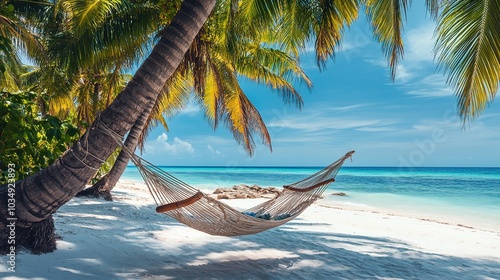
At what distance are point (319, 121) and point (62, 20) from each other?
29.6m

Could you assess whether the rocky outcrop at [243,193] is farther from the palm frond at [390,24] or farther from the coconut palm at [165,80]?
the coconut palm at [165,80]

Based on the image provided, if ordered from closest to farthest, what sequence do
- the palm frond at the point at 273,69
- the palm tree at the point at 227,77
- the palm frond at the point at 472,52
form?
the palm frond at the point at 472,52, the palm tree at the point at 227,77, the palm frond at the point at 273,69

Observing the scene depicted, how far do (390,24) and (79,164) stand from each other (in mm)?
2544

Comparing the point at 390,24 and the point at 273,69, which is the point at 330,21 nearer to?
the point at 390,24

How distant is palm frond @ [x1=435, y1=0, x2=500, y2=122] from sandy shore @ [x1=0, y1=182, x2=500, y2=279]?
3.56 feet

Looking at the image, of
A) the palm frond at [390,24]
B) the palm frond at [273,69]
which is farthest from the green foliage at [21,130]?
the palm frond at [273,69]

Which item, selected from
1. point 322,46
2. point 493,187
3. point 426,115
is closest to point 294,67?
point 322,46

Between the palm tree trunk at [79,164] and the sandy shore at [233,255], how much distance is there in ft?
0.51

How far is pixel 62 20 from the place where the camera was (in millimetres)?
5090

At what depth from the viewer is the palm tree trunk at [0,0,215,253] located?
180cm

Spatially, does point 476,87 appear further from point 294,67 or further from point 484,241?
point 294,67

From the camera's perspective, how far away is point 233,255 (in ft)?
8.11

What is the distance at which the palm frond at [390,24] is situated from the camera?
2.94m

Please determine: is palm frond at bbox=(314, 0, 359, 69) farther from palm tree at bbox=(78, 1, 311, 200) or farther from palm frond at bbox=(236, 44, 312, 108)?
palm frond at bbox=(236, 44, 312, 108)
